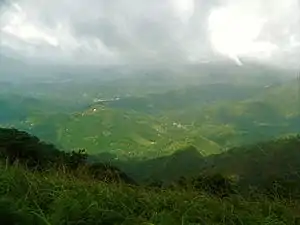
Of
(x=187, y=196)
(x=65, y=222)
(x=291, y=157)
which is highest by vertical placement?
(x=291, y=157)

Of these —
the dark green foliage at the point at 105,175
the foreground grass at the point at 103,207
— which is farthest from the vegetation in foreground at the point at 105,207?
the dark green foliage at the point at 105,175

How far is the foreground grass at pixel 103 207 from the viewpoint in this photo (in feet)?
19.8

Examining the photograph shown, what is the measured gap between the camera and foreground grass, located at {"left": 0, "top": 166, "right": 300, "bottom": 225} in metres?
6.05

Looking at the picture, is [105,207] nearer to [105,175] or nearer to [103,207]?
[103,207]

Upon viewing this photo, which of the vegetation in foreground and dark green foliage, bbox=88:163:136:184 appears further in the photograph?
dark green foliage, bbox=88:163:136:184

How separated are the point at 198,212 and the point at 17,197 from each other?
2271 millimetres

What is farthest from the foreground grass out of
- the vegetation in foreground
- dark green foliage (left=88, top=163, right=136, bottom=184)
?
dark green foliage (left=88, top=163, right=136, bottom=184)

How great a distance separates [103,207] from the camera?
22.5 feet

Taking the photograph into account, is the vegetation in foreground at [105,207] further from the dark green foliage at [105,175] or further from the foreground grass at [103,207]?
the dark green foliage at [105,175]

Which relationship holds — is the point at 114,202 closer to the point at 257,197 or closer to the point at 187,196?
the point at 187,196

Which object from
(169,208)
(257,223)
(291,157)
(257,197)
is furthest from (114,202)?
(291,157)

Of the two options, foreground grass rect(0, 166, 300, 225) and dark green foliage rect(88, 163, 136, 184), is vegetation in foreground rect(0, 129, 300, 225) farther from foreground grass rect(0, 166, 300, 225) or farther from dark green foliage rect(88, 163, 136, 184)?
dark green foliage rect(88, 163, 136, 184)

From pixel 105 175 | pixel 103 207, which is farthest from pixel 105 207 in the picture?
pixel 105 175

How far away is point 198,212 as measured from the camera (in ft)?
23.8
